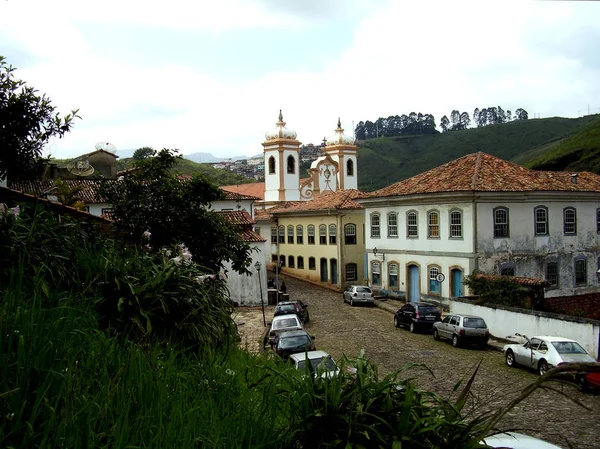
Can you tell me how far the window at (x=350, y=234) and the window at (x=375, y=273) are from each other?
5665 mm

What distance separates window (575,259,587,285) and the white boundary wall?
10.2 metres

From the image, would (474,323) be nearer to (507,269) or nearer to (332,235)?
(507,269)

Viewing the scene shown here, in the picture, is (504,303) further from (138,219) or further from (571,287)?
(138,219)

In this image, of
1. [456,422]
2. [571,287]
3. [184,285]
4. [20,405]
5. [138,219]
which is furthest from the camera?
[571,287]

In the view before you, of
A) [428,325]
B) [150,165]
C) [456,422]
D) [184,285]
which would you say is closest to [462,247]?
[428,325]

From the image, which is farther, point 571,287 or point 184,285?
point 571,287

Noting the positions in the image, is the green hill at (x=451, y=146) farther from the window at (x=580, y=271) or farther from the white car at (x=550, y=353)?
the white car at (x=550, y=353)

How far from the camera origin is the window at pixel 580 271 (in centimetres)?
3145

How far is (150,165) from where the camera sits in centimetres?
1395

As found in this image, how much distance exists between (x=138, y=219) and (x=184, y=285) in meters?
6.37

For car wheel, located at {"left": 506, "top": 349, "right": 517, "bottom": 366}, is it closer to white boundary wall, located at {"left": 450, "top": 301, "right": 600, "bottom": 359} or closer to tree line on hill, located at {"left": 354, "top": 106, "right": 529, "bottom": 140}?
white boundary wall, located at {"left": 450, "top": 301, "right": 600, "bottom": 359}

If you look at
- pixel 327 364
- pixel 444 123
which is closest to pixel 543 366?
pixel 327 364

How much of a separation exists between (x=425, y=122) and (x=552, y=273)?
413ft

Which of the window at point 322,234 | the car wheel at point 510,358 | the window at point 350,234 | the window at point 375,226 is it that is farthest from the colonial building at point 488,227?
the car wheel at point 510,358
